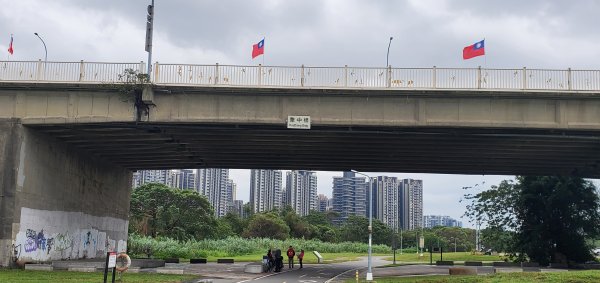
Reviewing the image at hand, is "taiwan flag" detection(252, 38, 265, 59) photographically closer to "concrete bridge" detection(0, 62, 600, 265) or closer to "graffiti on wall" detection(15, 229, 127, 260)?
"concrete bridge" detection(0, 62, 600, 265)

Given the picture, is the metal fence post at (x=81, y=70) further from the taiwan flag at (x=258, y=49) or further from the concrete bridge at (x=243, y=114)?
the taiwan flag at (x=258, y=49)

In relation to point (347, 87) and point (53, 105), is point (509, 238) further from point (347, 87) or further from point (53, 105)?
point (53, 105)

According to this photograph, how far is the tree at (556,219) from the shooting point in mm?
52188

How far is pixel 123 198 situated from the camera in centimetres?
5253

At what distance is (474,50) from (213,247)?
169ft

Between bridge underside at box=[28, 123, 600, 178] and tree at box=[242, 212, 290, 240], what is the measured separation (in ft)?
192

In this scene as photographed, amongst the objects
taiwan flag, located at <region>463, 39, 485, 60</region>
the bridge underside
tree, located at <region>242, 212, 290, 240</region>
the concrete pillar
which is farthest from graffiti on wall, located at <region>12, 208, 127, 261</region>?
tree, located at <region>242, 212, 290, 240</region>

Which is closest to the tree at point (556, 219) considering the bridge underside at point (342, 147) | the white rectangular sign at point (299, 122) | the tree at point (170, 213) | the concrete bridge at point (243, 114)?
the bridge underside at point (342, 147)

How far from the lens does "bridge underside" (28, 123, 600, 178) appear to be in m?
34.2

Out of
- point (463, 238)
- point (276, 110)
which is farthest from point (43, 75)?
point (463, 238)

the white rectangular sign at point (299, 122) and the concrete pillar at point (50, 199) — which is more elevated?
the white rectangular sign at point (299, 122)

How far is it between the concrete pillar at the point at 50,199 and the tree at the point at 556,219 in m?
37.0

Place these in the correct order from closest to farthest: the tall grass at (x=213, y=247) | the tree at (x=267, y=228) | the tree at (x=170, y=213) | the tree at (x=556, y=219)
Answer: the tree at (x=556, y=219) → the tall grass at (x=213, y=247) → the tree at (x=170, y=213) → the tree at (x=267, y=228)

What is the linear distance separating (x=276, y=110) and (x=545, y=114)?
14.8 m
